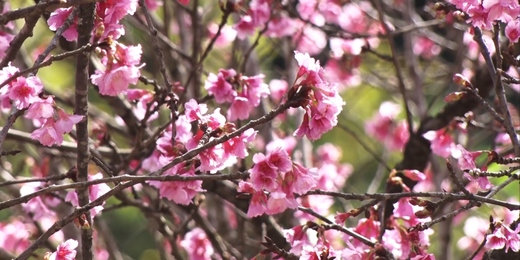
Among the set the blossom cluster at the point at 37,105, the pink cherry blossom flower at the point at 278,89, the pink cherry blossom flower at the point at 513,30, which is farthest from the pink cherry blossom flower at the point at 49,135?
the pink cherry blossom flower at the point at 278,89

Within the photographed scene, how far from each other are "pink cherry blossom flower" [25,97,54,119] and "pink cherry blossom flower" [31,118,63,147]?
0.04m

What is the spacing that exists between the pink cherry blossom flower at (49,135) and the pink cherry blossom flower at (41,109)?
43 mm

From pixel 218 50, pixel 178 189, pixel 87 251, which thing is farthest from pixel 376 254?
pixel 218 50

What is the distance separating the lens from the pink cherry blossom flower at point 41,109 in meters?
1.99

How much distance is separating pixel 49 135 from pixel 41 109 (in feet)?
0.28

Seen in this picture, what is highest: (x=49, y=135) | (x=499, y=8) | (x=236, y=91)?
(x=236, y=91)

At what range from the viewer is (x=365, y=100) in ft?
25.4

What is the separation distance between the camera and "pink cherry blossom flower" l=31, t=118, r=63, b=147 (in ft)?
6.72

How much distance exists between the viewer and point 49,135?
2.05 m

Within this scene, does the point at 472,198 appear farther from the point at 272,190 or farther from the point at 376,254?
the point at 272,190

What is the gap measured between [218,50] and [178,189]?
3.44m

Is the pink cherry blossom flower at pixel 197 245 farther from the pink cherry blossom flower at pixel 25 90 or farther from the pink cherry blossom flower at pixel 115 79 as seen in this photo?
the pink cherry blossom flower at pixel 25 90

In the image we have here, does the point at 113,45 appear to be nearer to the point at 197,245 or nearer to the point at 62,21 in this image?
the point at 62,21

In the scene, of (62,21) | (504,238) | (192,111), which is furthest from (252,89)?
(504,238)
